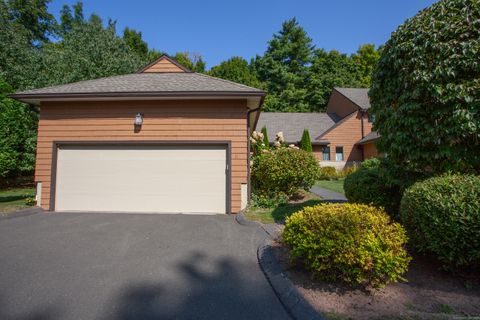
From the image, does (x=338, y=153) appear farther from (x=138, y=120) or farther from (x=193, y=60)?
(x=193, y=60)

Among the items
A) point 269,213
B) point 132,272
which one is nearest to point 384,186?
point 269,213

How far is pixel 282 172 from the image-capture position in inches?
297

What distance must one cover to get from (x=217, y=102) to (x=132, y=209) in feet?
13.0

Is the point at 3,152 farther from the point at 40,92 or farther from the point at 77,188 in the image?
the point at 77,188

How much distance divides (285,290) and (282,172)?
5018 millimetres

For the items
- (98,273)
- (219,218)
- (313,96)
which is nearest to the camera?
(98,273)

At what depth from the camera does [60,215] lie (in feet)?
21.2

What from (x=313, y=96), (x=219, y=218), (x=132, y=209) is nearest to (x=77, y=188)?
(x=132, y=209)

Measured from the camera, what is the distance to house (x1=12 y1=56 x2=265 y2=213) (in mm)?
6879

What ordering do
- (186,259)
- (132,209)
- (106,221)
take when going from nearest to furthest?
(186,259), (106,221), (132,209)

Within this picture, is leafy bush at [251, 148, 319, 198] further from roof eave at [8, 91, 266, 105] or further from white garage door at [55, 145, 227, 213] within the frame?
roof eave at [8, 91, 266, 105]

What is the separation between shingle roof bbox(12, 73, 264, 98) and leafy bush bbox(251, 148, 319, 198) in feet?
7.43

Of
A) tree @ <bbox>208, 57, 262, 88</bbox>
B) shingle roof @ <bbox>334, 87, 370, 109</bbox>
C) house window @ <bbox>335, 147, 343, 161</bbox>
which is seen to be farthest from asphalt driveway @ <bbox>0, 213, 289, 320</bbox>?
tree @ <bbox>208, 57, 262, 88</bbox>

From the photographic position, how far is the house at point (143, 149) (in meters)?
6.88
